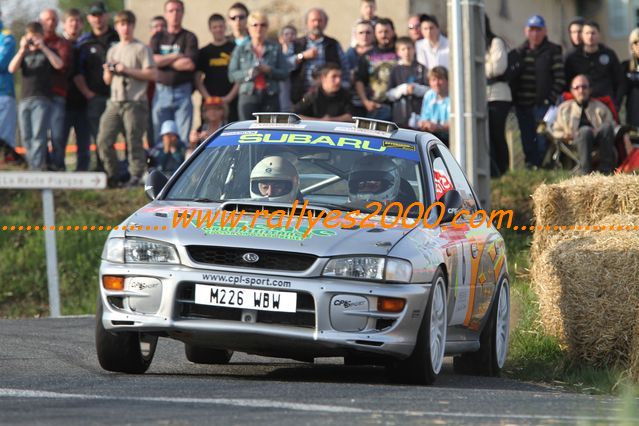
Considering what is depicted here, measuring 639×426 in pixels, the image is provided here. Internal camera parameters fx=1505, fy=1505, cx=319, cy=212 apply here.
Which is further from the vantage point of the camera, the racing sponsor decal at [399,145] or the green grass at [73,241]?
the green grass at [73,241]

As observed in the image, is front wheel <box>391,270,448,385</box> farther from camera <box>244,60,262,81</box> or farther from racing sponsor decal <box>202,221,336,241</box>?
camera <box>244,60,262,81</box>

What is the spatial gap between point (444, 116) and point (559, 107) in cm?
203

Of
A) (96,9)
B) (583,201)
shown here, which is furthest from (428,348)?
(96,9)

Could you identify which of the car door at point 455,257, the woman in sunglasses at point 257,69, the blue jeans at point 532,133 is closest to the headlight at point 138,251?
the car door at point 455,257

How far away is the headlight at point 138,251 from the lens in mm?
8469

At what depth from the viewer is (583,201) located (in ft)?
44.5

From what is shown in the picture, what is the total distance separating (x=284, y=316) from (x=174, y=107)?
10.6 m

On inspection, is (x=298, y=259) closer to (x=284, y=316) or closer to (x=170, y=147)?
(x=284, y=316)

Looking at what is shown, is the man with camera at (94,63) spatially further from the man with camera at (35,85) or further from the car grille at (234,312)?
the car grille at (234,312)

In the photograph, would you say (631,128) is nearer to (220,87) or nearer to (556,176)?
(556,176)

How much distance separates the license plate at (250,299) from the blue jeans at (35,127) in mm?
10667

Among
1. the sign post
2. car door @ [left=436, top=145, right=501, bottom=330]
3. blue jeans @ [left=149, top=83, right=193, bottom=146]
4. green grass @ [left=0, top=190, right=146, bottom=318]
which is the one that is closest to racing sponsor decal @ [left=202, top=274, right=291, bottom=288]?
car door @ [left=436, top=145, right=501, bottom=330]

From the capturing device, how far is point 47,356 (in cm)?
1005

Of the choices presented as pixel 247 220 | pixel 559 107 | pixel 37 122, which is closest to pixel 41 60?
pixel 37 122
